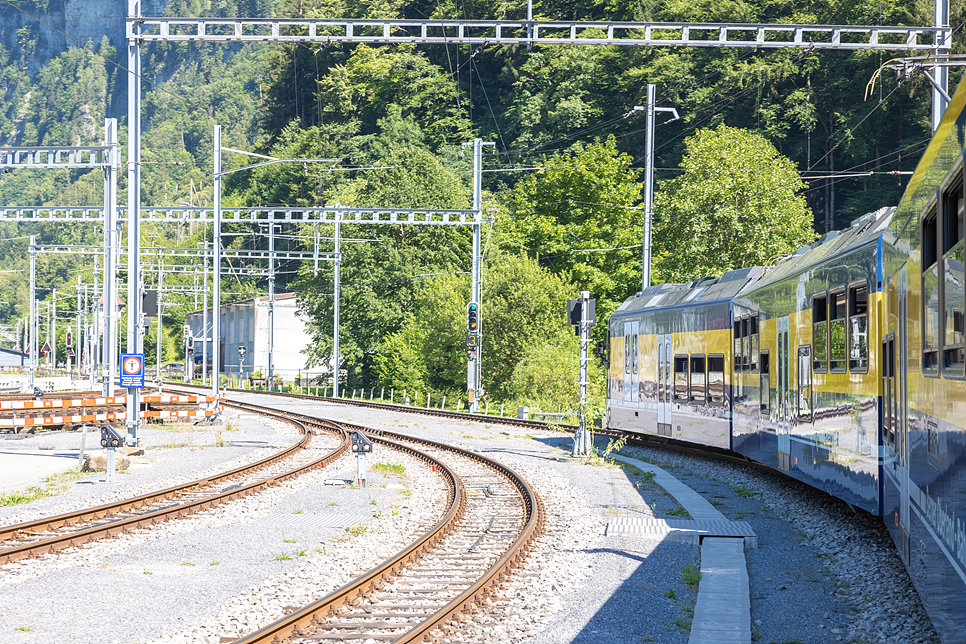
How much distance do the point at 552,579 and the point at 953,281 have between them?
628 centimetres

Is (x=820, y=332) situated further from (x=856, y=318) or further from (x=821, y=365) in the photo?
(x=856, y=318)

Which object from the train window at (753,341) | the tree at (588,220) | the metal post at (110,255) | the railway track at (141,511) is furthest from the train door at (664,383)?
the tree at (588,220)

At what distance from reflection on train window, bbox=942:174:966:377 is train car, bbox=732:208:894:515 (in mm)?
4149

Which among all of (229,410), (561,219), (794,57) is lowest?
(229,410)

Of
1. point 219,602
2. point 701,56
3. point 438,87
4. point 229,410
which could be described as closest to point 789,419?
point 219,602

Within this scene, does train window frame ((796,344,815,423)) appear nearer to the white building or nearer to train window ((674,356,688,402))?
train window ((674,356,688,402))

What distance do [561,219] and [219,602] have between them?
59347 mm

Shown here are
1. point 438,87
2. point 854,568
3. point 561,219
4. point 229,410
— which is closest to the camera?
point 854,568

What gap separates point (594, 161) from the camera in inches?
2606

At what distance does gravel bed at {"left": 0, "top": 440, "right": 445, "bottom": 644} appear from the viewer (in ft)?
28.4

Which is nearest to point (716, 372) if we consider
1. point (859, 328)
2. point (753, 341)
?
point (753, 341)

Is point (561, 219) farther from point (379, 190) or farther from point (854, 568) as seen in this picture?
point (854, 568)

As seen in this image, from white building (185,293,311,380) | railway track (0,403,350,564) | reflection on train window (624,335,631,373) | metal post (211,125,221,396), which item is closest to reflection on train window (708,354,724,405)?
reflection on train window (624,335,631,373)

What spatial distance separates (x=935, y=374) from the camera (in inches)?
241
